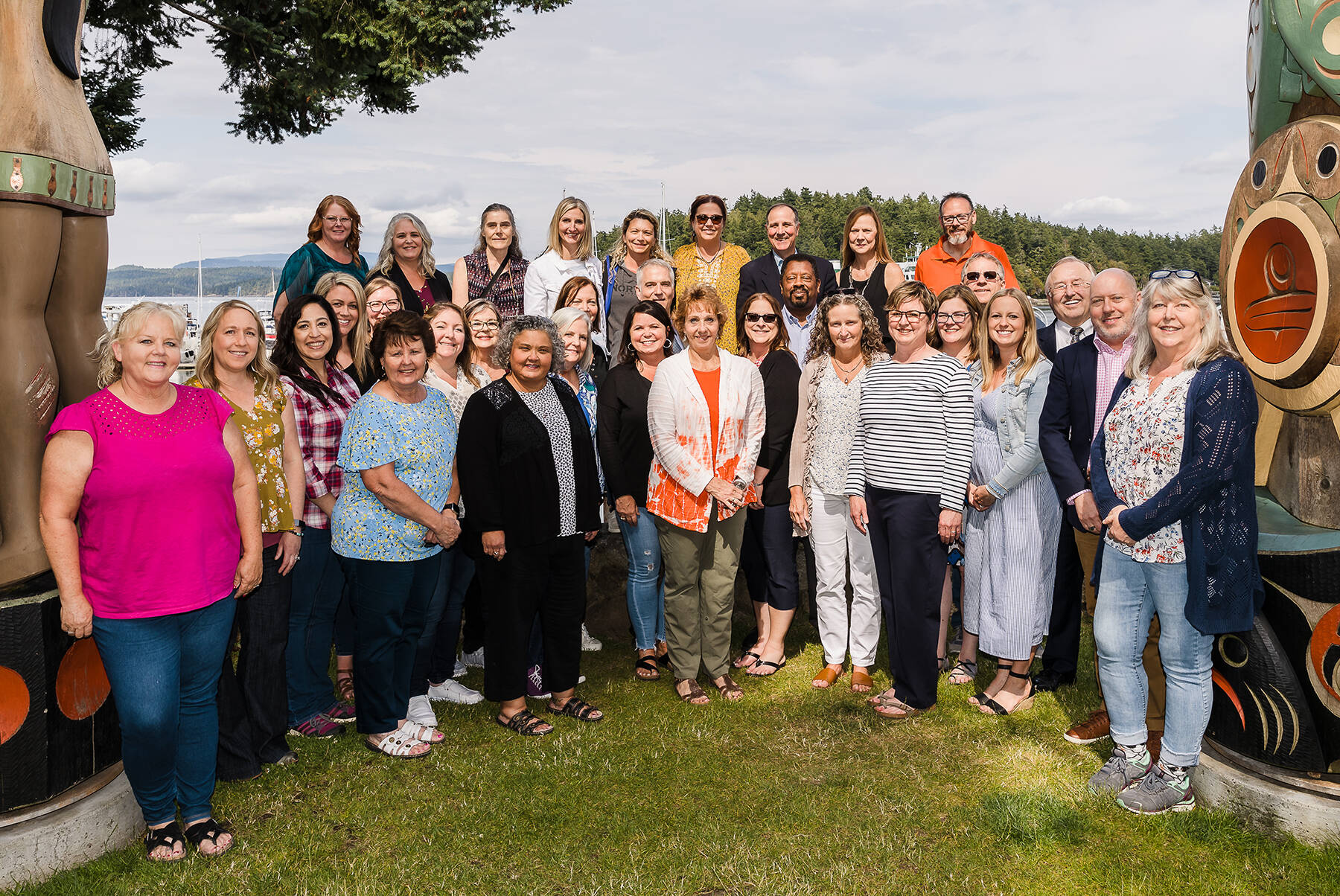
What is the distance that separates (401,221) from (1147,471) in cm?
486

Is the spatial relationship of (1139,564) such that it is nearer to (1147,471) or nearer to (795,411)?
(1147,471)

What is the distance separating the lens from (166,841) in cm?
367

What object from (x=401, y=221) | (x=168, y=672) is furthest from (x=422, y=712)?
(x=401, y=221)

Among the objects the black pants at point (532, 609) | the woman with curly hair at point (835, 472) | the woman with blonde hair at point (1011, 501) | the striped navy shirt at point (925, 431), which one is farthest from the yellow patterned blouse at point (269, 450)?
the woman with blonde hair at point (1011, 501)

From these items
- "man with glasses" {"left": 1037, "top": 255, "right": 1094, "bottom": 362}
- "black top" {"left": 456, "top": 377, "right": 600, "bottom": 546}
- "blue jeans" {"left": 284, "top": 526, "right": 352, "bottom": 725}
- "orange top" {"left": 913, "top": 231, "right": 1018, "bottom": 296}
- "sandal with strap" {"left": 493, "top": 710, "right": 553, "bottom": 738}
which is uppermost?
"orange top" {"left": 913, "top": 231, "right": 1018, "bottom": 296}

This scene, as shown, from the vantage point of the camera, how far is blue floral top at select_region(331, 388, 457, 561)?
4211mm

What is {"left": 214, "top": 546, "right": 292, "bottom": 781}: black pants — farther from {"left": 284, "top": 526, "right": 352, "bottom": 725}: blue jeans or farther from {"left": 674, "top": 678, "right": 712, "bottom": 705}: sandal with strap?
{"left": 674, "top": 678, "right": 712, "bottom": 705}: sandal with strap

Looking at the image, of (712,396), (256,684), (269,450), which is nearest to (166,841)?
(256,684)

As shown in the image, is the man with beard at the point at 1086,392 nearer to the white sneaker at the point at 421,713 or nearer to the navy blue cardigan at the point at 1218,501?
the navy blue cardigan at the point at 1218,501

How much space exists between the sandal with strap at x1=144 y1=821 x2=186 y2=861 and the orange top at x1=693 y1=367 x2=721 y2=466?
305 centimetres

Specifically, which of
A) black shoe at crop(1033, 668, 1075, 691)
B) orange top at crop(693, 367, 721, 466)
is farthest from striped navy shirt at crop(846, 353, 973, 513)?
black shoe at crop(1033, 668, 1075, 691)

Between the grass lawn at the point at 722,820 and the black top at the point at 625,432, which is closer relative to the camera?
the grass lawn at the point at 722,820

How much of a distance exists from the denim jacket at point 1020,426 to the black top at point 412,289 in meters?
3.67

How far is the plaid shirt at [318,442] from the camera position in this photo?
4520 millimetres
